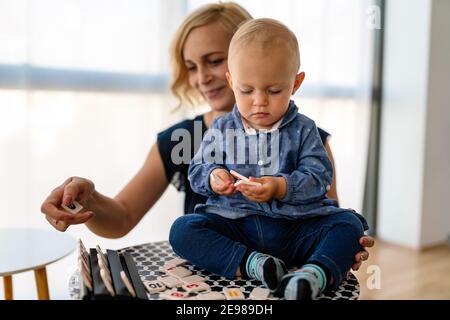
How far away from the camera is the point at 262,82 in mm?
624

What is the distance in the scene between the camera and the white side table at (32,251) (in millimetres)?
806

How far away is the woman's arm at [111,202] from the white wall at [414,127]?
115cm

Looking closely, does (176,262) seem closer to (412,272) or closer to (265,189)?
(265,189)

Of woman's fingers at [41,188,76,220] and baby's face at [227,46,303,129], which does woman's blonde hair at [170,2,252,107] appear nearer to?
baby's face at [227,46,303,129]

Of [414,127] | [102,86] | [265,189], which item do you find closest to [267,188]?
[265,189]

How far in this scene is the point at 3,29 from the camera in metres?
1.32

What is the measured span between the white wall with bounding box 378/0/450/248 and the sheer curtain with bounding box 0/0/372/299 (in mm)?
462

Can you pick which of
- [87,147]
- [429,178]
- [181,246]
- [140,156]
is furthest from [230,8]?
[429,178]

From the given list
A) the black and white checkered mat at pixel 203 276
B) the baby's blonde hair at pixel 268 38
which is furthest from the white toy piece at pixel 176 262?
the baby's blonde hair at pixel 268 38

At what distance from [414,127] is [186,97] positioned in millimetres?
1651

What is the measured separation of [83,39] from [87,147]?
0.33 meters

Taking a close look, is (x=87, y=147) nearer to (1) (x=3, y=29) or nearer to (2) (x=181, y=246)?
(1) (x=3, y=29)

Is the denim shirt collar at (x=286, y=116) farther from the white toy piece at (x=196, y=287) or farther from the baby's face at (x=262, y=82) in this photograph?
the white toy piece at (x=196, y=287)

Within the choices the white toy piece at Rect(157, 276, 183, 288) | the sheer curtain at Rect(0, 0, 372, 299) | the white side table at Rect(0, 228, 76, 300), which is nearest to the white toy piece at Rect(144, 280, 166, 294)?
the white toy piece at Rect(157, 276, 183, 288)
